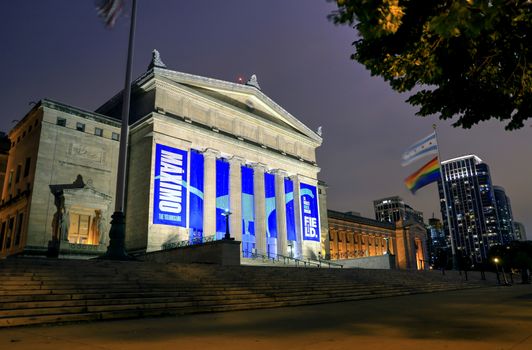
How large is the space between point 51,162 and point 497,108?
106 feet

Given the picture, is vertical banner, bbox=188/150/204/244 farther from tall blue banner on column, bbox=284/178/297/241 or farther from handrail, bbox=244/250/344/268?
tall blue banner on column, bbox=284/178/297/241

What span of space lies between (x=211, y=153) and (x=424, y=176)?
21.3m

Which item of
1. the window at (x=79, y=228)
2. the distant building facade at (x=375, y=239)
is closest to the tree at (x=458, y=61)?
the window at (x=79, y=228)

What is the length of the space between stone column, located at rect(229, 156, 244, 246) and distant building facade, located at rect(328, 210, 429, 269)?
28.0m

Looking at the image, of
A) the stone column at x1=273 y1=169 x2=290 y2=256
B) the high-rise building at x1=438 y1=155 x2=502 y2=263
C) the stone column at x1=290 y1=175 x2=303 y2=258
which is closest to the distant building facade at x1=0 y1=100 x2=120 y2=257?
the stone column at x1=273 y1=169 x2=290 y2=256

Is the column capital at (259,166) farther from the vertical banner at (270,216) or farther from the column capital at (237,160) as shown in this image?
the column capital at (237,160)

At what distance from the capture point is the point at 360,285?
23094 millimetres

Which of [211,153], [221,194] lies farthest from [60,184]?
[221,194]

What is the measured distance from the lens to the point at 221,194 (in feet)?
130

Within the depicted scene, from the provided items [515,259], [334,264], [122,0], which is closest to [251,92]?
[334,264]

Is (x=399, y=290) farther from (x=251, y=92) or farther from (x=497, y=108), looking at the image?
(x=251, y=92)

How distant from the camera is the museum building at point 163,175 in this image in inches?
1260

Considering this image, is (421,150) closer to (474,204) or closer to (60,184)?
(60,184)

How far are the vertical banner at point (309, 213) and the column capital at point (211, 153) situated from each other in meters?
13.6
